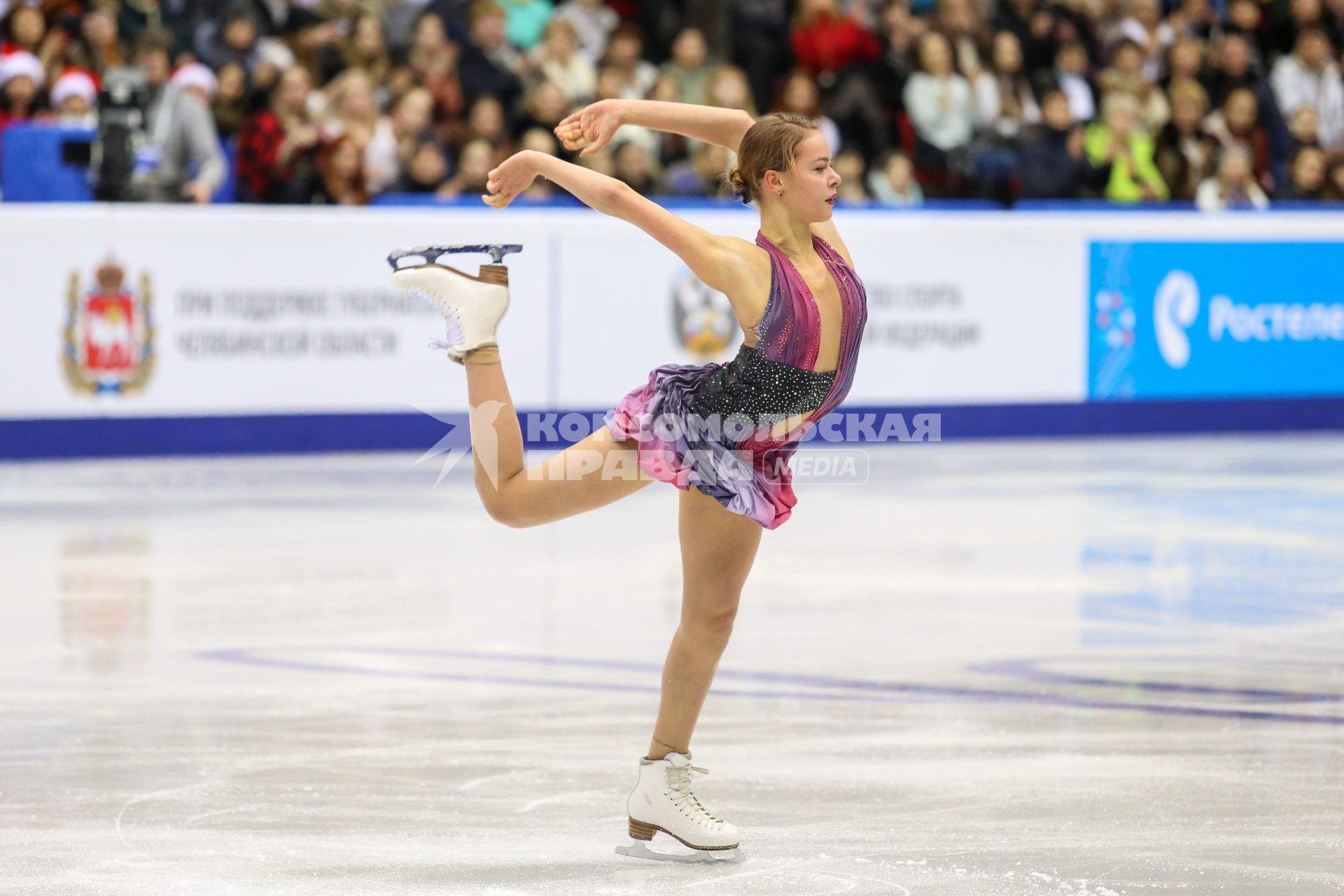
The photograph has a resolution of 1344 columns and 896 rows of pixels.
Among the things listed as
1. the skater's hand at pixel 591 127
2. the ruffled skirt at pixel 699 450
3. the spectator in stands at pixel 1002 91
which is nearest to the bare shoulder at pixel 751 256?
the ruffled skirt at pixel 699 450

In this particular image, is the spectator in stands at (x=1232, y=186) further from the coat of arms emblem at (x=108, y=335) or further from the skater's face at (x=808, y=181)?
the skater's face at (x=808, y=181)

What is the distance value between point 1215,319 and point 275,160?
235 inches

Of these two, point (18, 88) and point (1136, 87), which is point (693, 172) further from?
point (18, 88)

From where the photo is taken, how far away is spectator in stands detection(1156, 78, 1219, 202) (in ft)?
46.6

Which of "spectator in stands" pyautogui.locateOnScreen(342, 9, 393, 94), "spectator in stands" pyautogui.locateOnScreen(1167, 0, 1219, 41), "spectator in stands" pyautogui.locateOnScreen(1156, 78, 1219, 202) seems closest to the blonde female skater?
"spectator in stands" pyautogui.locateOnScreen(342, 9, 393, 94)

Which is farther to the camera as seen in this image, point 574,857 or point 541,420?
point 541,420

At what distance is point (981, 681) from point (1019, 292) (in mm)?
6903

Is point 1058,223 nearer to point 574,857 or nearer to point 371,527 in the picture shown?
point 371,527

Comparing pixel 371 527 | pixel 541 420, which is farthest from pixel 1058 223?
pixel 371 527

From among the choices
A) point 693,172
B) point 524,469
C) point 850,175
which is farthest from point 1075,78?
point 524,469

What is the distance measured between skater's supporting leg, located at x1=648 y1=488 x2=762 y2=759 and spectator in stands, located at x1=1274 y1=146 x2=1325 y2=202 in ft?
36.0

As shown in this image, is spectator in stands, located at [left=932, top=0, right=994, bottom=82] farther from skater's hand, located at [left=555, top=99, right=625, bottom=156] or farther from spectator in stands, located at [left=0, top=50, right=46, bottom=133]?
skater's hand, located at [left=555, top=99, right=625, bottom=156]

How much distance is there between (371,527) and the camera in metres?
8.97

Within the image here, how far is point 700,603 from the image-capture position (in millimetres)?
4344
